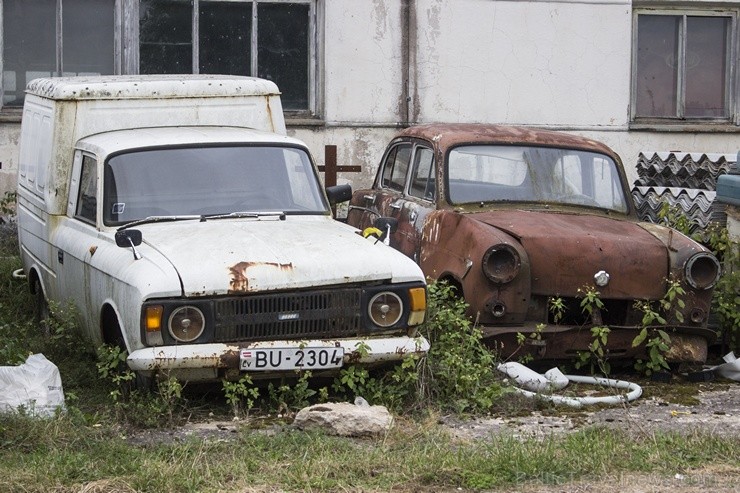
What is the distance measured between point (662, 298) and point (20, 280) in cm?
565

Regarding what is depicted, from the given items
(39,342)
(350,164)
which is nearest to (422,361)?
(39,342)

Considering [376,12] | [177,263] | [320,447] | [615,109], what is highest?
[376,12]

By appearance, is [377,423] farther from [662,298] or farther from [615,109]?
[615,109]

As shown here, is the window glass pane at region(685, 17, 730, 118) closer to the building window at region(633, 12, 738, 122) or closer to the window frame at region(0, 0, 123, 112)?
the building window at region(633, 12, 738, 122)

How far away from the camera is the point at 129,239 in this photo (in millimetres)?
7352

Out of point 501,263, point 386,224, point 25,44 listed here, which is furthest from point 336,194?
point 25,44

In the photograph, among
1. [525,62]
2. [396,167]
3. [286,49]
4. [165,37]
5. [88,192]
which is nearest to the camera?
[88,192]

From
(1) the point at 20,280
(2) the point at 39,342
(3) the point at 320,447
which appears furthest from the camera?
(1) the point at 20,280

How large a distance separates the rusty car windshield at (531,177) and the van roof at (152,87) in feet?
5.20

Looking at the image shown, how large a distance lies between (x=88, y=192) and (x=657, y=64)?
883 centimetres

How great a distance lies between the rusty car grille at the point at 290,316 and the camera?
703cm

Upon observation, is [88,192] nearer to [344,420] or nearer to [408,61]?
[344,420]

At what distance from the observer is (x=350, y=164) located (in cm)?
1422

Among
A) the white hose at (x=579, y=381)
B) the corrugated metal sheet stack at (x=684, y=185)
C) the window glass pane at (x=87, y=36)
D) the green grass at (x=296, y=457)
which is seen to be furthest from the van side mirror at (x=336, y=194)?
the window glass pane at (x=87, y=36)
